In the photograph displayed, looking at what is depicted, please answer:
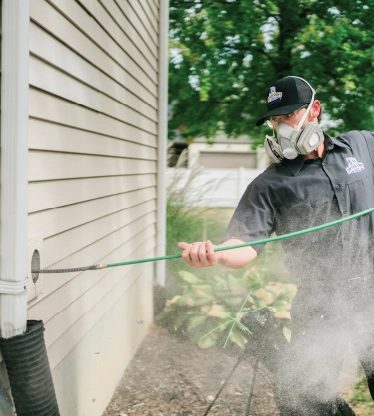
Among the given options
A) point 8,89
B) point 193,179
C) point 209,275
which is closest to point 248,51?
point 193,179

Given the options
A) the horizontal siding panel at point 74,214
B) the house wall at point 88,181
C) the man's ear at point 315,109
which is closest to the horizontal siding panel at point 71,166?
the house wall at point 88,181

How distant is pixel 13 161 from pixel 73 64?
3.32ft

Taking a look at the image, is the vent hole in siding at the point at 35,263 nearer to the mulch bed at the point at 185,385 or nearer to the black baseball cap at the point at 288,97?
the black baseball cap at the point at 288,97

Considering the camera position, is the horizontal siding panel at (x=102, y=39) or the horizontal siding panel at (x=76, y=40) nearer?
the horizontal siding panel at (x=76, y=40)

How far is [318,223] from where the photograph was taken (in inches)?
117

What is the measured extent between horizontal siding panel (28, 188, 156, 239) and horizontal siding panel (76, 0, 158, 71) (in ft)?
3.63

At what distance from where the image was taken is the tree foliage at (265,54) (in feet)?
25.3

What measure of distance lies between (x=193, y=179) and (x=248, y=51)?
224 centimetres

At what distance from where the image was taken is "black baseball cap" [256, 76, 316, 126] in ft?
9.62

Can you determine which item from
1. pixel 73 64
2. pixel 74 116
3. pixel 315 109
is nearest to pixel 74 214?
pixel 74 116

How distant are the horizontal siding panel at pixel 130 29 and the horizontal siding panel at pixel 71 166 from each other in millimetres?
973

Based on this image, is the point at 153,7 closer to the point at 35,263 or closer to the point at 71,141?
the point at 71,141

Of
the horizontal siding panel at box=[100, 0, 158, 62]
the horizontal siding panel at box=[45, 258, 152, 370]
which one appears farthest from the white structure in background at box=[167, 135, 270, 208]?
the horizontal siding panel at box=[45, 258, 152, 370]

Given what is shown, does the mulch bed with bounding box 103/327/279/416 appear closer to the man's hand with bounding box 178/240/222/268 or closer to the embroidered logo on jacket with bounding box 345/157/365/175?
the embroidered logo on jacket with bounding box 345/157/365/175
